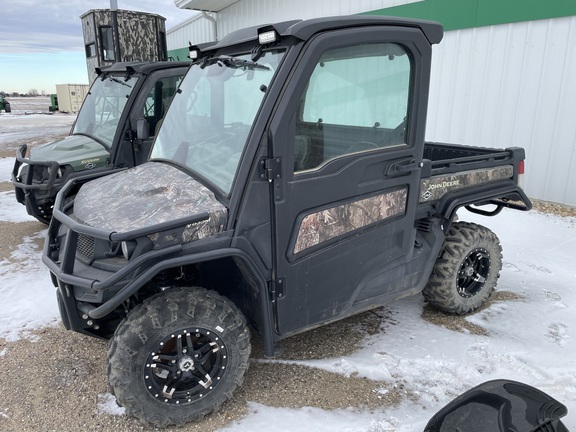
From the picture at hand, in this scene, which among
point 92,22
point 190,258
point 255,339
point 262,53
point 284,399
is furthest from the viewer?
point 92,22

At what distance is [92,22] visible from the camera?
35.8ft

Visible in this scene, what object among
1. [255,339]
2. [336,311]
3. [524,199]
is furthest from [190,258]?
[524,199]

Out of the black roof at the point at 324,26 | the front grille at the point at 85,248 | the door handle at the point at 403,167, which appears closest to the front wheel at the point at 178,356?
the front grille at the point at 85,248

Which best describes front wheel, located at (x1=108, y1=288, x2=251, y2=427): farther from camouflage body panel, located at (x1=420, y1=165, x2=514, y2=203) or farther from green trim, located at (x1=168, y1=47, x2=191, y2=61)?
green trim, located at (x1=168, y1=47, x2=191, y2=61)

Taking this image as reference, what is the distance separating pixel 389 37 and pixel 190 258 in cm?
175

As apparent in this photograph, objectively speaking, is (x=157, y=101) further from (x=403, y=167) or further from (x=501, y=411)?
(x=501, y=411)

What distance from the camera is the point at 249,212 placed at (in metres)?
2.47

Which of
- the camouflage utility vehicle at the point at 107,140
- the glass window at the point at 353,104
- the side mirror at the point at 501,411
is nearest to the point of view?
the side mirror at the point at 501,411

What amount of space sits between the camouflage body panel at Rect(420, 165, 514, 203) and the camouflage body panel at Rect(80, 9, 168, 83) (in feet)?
30.6

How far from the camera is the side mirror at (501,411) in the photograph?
6.54ft

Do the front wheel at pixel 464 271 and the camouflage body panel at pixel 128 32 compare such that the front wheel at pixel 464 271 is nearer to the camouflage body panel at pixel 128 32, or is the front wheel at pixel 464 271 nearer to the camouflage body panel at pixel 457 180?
the camouflage body panel at pixel 457 180

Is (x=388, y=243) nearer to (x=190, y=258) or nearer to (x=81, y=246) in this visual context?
(x=190, y=258)

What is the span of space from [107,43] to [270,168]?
411 inches

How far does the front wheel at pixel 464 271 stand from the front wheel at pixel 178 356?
5.91ft
